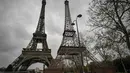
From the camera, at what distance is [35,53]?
112ft

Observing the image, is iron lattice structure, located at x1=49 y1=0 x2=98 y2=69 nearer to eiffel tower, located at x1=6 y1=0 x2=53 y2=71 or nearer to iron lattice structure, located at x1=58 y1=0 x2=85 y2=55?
iron lattice structure, located at x1=58 y1=0 x2=85 y2=55

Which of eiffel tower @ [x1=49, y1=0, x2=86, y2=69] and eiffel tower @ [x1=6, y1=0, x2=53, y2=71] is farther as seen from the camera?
eiffel tower @ [x1=6, y1=0, x2=53, y2=71]

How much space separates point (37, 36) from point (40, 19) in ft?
30.8

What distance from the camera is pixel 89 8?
32.0 feet

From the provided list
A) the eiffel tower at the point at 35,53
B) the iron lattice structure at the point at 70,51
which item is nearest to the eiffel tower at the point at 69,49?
the iron lattice structure at the point at 70,51

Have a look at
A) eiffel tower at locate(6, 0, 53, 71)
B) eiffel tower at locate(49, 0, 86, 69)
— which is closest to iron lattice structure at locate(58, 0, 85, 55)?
eiffel tower at locate(49, 0, 86, 69)

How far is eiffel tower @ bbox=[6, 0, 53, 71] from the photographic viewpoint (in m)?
32.1

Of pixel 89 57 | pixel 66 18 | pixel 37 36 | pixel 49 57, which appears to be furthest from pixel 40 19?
pixel 89 57

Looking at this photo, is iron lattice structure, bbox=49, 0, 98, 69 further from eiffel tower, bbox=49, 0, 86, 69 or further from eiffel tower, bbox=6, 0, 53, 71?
eiffel tower, bbox=6, 0, 53, 71

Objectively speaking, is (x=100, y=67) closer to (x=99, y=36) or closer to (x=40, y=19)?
(x=99, y=36)

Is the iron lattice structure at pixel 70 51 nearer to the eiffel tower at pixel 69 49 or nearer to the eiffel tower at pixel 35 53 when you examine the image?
the eiffel tower at pixel 69 49

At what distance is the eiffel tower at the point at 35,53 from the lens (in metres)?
32.1

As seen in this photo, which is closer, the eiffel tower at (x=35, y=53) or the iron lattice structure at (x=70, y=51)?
the iron lattice structure at (x=70, y=51)

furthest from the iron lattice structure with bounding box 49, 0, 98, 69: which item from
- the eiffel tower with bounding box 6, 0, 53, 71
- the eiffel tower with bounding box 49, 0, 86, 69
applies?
the eiffel tower with bounding box 6, 0, 53, 71
